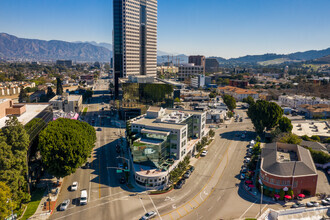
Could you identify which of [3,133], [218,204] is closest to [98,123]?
[3,133]

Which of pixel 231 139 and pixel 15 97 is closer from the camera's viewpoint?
pixel 231 139

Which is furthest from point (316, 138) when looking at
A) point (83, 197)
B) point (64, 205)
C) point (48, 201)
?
point (48, 201)

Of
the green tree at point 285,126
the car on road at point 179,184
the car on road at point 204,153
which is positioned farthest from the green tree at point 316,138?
the car on road at point 179,184

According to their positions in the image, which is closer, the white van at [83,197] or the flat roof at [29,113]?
the white van at [83,197]

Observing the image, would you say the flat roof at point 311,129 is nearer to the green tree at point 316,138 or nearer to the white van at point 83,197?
the green tree at point 316,138

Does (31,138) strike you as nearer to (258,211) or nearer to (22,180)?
(22,180)

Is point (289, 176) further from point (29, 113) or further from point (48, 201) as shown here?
point (29, 113)

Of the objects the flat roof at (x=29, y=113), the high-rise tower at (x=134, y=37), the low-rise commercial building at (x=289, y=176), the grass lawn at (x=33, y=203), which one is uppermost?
the high-rise tower at (x=134, y=37)
